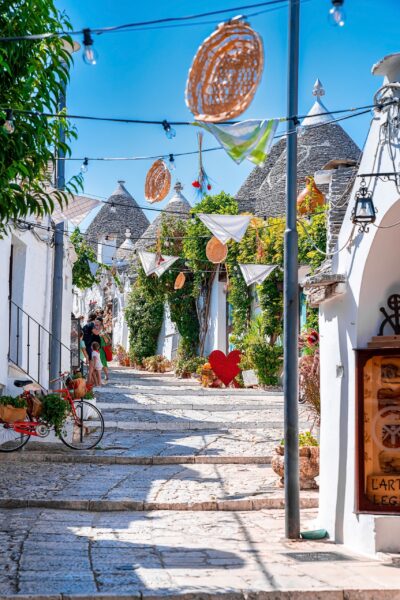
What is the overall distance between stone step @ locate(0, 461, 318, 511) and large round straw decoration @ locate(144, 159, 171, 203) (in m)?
3.63

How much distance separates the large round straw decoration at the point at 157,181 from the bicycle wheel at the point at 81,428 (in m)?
4.15

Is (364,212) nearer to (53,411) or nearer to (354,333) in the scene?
(354,333)

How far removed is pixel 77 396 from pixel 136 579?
677 cm

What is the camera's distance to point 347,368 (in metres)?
7.82

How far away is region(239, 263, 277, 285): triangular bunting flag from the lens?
21044mm

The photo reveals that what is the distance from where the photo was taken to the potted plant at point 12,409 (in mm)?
11336

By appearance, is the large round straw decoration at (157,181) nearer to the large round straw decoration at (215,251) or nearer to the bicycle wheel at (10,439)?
the bicycle wheel at (10,439)

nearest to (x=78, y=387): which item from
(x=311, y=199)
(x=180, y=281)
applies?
(x=311, y=199)

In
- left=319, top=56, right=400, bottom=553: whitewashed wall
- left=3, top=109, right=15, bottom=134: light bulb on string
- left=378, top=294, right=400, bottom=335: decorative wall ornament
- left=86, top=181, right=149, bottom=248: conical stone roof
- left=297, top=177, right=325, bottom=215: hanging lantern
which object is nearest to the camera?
left=3, top=109, right=15, bottom=134: light bulb on string

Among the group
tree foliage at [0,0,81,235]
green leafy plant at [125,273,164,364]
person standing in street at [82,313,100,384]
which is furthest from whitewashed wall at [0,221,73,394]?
green leafy plant at [125,273,164,364]

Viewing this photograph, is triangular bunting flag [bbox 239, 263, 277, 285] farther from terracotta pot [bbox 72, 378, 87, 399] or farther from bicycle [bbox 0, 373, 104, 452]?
terracotta pot [bbox 72, 378, 87, 399]

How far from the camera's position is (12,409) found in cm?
1136

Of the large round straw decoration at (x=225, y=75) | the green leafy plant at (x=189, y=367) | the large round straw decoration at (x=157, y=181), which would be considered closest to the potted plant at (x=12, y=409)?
the large round straw decoration at (x=157, y=181)

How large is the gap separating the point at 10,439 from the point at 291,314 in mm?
6241
